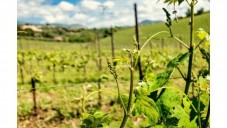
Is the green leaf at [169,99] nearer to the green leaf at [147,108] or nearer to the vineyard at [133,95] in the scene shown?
the vineyard at [133,95]

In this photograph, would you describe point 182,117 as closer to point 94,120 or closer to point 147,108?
point 147,108

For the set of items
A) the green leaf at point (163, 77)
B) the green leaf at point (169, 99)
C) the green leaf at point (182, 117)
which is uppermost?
the green leaf at point (163, 77)

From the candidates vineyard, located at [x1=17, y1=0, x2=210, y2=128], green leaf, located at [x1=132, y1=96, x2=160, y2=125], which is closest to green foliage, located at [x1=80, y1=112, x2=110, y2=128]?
vineyard, located at [x1=17, y1=0, x2=210, y2=128]

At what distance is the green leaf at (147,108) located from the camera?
3.86ft

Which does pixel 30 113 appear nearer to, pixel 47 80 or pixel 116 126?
pixel 116 126

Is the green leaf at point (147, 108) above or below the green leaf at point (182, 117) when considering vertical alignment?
above

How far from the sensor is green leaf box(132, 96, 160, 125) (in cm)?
118

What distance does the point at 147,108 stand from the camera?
1197 mm

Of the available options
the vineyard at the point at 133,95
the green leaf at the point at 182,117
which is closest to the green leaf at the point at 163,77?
the vineyard at the point at 133,95

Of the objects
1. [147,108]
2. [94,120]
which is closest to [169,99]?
[147,108]
